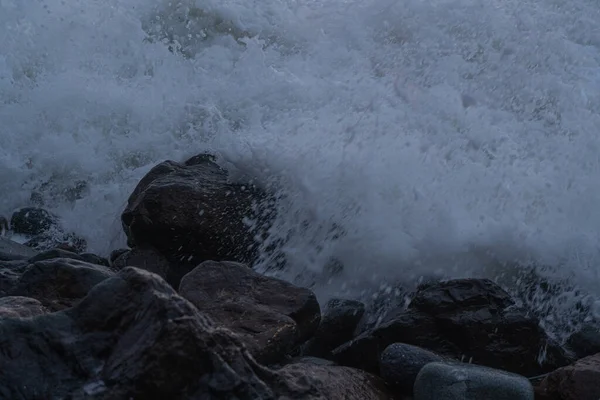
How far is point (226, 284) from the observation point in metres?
3.40

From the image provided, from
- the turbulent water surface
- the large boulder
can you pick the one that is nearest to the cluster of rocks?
the large boulder

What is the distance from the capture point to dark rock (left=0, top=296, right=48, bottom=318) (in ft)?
7.45

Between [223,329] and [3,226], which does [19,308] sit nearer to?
[223,329]

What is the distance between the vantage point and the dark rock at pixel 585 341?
3.77 m

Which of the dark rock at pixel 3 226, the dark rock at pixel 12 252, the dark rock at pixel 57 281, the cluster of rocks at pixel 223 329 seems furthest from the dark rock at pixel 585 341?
the dark rock at pixel 3 226

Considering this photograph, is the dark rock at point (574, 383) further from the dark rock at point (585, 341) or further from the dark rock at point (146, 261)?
the dark rock at point (146, 261)

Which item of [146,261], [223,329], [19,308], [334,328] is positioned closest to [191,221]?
[146,261]

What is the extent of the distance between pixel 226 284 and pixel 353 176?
1.78 metres

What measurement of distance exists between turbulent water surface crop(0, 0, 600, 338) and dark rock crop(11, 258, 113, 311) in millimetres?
1654

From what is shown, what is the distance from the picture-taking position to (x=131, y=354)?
1922 mm

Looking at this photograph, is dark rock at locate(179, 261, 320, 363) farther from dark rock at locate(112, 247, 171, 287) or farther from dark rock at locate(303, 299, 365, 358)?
dark rock at locate(112, 247, 171, 287)

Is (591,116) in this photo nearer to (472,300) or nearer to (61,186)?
(472,300)

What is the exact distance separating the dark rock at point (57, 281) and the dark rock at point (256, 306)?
426 mm

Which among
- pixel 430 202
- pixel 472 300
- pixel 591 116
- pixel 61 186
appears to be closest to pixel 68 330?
pixel 472 300
